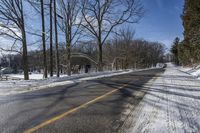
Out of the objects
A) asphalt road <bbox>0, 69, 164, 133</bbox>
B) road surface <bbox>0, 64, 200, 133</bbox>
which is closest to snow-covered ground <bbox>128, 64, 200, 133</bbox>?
road surface <bbox>0, 64, 200, 133</bbox>

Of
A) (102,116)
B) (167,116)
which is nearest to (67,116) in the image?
(102,116)

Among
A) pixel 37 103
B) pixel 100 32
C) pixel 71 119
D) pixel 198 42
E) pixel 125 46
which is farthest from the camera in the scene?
pixel 125 46

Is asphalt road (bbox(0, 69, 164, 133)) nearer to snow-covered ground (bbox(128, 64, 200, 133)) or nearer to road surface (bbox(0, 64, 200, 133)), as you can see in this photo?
road surface (bbox(0, 64, 200, 133))

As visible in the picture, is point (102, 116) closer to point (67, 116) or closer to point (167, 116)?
point (67, 116)

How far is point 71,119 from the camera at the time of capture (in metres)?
5.94

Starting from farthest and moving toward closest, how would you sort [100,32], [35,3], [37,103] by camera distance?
[100,32] → [35,3] → [37,103]

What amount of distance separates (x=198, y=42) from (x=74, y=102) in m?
23.2

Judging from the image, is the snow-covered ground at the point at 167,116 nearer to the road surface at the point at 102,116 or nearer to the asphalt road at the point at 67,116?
the road surface at the point at 102,116

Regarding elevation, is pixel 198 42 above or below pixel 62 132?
above

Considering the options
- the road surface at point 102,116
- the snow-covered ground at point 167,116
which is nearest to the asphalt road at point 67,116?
the road surface at point 102,116

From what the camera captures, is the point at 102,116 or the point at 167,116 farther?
the point at 102,116

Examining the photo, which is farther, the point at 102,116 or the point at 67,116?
the point at 102,116

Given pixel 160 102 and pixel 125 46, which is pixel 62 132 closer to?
pixel 160 102

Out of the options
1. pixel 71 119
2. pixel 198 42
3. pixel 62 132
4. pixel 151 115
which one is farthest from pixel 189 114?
pixel 198 42
